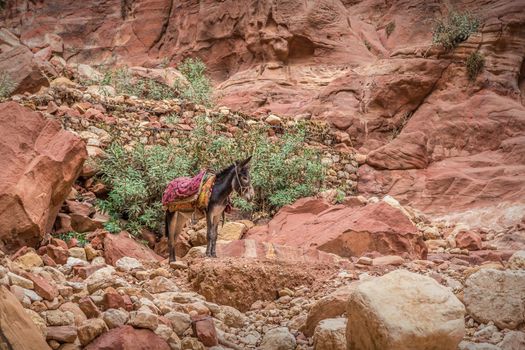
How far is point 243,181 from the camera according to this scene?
6.44 m

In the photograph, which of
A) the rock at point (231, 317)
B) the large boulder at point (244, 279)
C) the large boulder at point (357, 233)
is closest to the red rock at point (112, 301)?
the rock at point (231, 317)

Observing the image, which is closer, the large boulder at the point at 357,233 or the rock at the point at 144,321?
the rock at the point at 144,321

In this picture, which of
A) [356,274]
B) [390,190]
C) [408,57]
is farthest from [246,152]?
[408,57]

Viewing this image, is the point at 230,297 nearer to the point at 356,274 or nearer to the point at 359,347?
the point at 356,274

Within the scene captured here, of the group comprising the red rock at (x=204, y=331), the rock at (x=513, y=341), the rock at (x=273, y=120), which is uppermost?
the red rock at (x=204, y=331)

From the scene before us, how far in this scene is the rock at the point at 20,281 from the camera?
3414mm

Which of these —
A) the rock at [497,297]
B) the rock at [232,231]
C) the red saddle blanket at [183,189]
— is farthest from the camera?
the rock at [232,231]

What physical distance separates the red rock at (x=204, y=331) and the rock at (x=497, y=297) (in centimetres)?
196

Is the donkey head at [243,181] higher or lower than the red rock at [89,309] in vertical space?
lower

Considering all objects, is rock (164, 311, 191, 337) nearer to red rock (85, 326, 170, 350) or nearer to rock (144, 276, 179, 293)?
red rock (85, 326, 170, 350)

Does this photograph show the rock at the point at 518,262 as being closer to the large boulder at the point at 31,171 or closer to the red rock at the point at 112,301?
the red rock at the point at 112,301

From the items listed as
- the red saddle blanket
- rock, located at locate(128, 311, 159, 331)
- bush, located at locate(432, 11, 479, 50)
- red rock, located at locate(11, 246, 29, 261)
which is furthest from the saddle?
bush, located at locate(432, 11, 479, 50)

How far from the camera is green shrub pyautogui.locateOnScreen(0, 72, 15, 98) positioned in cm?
1070

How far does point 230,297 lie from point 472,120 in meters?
8.78
